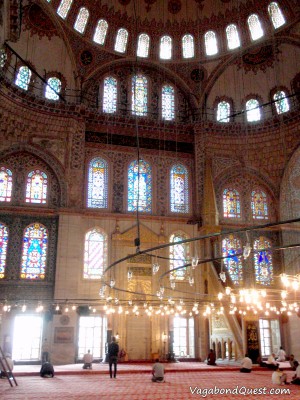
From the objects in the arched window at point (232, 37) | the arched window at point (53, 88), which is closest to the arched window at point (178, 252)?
the arched window at point (53, 88)

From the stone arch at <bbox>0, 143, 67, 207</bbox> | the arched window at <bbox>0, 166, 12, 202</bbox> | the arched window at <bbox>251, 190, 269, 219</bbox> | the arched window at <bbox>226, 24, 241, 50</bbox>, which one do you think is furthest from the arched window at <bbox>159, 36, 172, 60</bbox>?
the arched window at <bbox>0, 166, 12, 202</bbox>

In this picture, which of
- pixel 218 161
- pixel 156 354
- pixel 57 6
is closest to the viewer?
pixel 156 354

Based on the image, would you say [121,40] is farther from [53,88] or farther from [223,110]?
[223,110]

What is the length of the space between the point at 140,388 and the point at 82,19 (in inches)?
665

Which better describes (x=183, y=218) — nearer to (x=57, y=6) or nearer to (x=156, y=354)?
(x=156, y=354)

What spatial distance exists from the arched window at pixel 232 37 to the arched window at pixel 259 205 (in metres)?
7.12

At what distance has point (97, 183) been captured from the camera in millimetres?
20750

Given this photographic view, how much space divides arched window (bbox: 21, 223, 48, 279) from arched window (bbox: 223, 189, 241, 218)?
8.23m

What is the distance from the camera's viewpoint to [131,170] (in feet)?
70.2

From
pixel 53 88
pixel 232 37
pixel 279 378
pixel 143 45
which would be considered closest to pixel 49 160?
pixel 53 88

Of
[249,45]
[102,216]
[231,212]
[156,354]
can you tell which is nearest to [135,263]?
[102,216]

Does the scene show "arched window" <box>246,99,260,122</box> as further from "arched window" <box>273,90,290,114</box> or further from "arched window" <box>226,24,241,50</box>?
"arched window" <box>226,24,241,50</box>

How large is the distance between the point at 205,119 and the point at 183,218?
4.95 m

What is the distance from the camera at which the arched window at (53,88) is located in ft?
68.3
